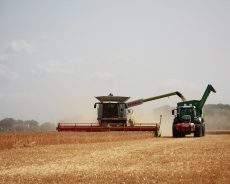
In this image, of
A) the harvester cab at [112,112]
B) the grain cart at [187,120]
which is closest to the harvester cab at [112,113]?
the harvester cab at [112,112]

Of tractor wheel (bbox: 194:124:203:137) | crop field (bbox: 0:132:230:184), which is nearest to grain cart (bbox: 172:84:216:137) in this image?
tractor wheel (bbox: 194:124:203:137)

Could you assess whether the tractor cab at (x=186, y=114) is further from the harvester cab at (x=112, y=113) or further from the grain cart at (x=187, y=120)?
the harvester cab at (x=112, y=113)

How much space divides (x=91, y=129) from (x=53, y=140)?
5.80m

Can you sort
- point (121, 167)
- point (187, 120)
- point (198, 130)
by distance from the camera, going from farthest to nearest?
point (187, 120), point (198, 130), point (121, 167)

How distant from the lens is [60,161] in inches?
657

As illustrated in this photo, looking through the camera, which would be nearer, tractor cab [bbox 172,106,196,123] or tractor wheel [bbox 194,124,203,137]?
tractor wheel [bbox 194,124,203,137]

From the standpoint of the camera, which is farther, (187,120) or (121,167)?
(187,120)

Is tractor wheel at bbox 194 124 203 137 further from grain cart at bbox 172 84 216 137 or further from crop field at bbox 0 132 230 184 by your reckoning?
crop field at bbox 0 132 230 184

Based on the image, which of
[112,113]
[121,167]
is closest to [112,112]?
[112,113]

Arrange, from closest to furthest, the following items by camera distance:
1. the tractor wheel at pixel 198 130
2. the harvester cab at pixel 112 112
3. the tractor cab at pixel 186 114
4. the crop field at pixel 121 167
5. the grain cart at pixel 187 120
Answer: the crop field at pixel 121 167 → the grain cart at pixel 187 120 → the tractor wheel at pixel 198 130 → the tractor cab at pixel 186 114 → the harvester cab at pixel 112 112

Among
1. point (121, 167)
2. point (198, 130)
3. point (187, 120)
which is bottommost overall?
point (121, 167)

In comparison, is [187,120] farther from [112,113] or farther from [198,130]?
[112,113]

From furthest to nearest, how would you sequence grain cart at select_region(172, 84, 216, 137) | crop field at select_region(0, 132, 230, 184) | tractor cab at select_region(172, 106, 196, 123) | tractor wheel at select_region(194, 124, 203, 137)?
tractor cab at select_region(172, 106, 196, 123) < tractor wheel at select_region(194, 124, 203, 137) < grain cart at select_region(172, 84, 216, 137) < crop field at select_region(0, 132, 230, 184)

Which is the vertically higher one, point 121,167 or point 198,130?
point 198,130
